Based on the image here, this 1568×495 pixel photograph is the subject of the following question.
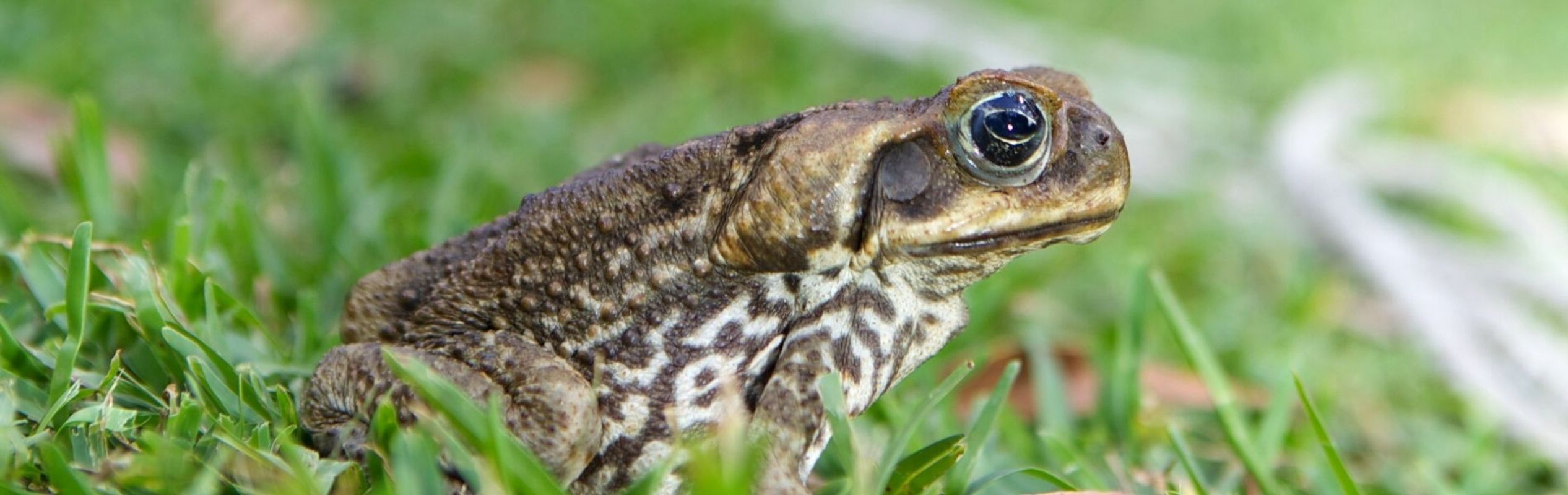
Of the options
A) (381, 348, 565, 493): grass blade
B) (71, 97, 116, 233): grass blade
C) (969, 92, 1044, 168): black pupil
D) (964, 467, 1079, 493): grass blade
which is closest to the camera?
(381, 348, 565, 493): grass blade

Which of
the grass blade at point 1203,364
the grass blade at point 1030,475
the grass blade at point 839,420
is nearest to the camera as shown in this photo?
the grass blade at point 839,420

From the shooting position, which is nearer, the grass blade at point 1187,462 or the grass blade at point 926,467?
the grass blade at point 926,467

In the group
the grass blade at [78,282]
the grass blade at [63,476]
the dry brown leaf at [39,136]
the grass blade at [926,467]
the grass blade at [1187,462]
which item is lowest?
the grass blade at [63,476]

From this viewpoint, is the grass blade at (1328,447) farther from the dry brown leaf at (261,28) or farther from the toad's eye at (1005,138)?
the dry brown leaf at (261,28)

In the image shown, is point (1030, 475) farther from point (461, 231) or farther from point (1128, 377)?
point (461, 231)

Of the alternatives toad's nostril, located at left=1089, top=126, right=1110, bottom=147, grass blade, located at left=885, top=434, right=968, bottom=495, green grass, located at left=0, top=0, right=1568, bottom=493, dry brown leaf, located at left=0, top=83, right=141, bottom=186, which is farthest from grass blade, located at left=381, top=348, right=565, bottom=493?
dry brown leaf, located at left=0, top=83, right=141, bottom=186

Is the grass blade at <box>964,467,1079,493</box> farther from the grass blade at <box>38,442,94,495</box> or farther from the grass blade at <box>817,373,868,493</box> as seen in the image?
the grass blade at <box>38,442,94,495</box>

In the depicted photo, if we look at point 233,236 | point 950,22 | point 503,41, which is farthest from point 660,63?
point 233,236

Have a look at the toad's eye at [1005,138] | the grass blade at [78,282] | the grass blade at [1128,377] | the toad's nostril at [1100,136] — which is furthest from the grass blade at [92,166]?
the grass blade at [1128,377]
